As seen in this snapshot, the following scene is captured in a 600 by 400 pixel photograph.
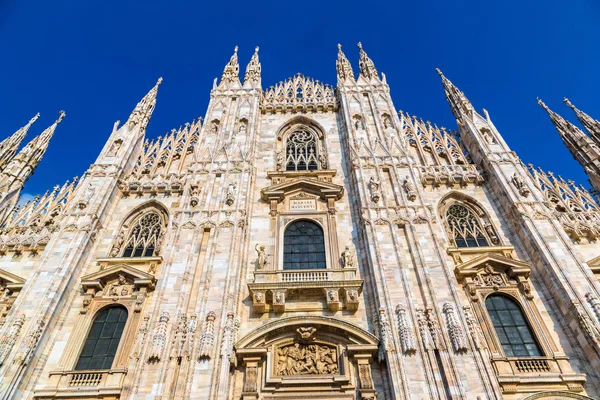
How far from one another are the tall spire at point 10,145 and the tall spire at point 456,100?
2195cm

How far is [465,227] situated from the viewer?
54.0 ft

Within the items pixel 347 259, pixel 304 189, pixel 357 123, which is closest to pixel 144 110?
pixel 304 189

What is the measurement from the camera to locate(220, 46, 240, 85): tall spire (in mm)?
23859

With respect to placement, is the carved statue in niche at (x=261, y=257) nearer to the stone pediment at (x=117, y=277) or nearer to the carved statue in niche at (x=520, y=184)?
the stone pediment at (x=117, y=277)

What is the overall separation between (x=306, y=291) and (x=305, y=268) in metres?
1.60

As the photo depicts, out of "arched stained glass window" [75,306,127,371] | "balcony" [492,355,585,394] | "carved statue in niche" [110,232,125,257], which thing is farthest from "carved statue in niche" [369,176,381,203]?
"carved statue in niche" [110,232,125,257]

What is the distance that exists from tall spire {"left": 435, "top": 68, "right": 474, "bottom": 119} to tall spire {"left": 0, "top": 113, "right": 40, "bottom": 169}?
21950mm

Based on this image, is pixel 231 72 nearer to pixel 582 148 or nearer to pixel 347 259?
pixel 347 259

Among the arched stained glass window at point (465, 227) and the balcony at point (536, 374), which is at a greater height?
the arched stained glass window at point (465, 227)

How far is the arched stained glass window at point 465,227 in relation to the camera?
1594cm

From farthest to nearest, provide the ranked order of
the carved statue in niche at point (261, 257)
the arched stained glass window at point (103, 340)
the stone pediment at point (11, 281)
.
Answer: the stone pediment at point (11, 281)
the carved statue in niche at point (261, 257)
the arched stained glass window at point (103, 340)

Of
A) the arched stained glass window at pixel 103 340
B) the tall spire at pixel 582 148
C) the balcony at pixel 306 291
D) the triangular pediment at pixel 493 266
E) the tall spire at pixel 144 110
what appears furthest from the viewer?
the tall spire at pixel 144 110

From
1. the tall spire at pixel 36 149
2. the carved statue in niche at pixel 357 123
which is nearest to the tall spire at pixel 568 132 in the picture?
the carved statue in niche at pixel 357 123

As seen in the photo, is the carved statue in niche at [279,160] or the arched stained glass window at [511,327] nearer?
the arched stained glass window at [511,327]
